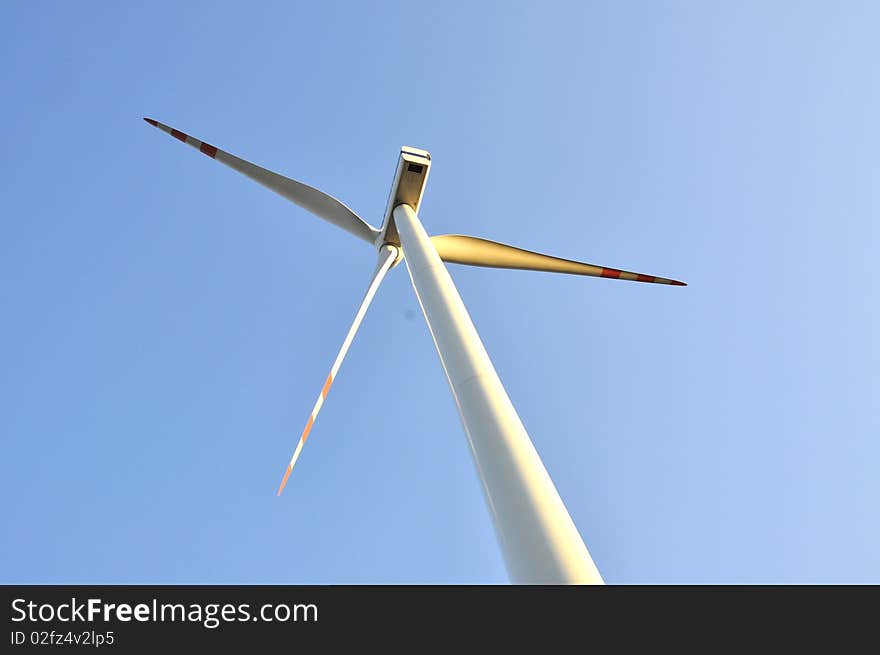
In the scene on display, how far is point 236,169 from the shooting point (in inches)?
764

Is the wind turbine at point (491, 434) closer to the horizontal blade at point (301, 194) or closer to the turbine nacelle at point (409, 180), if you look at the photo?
the turbine nacelle at point (409, 180)

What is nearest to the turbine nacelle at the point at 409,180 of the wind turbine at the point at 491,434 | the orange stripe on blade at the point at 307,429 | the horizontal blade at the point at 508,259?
the wind turbine at the point at 491,434

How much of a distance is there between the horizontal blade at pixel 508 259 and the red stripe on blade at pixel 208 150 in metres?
7.52

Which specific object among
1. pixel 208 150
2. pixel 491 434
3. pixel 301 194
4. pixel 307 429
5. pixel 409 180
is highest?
pixel 208 150

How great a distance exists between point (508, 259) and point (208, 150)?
31.4ft

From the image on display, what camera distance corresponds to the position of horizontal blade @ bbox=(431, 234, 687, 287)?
17594 millimetres

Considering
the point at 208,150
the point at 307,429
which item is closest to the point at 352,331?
the point at 307,429

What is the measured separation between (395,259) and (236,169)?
5.76 m

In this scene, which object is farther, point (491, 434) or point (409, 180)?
point (409, 180)

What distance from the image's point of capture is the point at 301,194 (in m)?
18.7

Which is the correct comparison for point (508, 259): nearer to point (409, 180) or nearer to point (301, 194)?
point (409, 180)

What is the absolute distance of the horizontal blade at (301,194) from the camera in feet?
60.7
